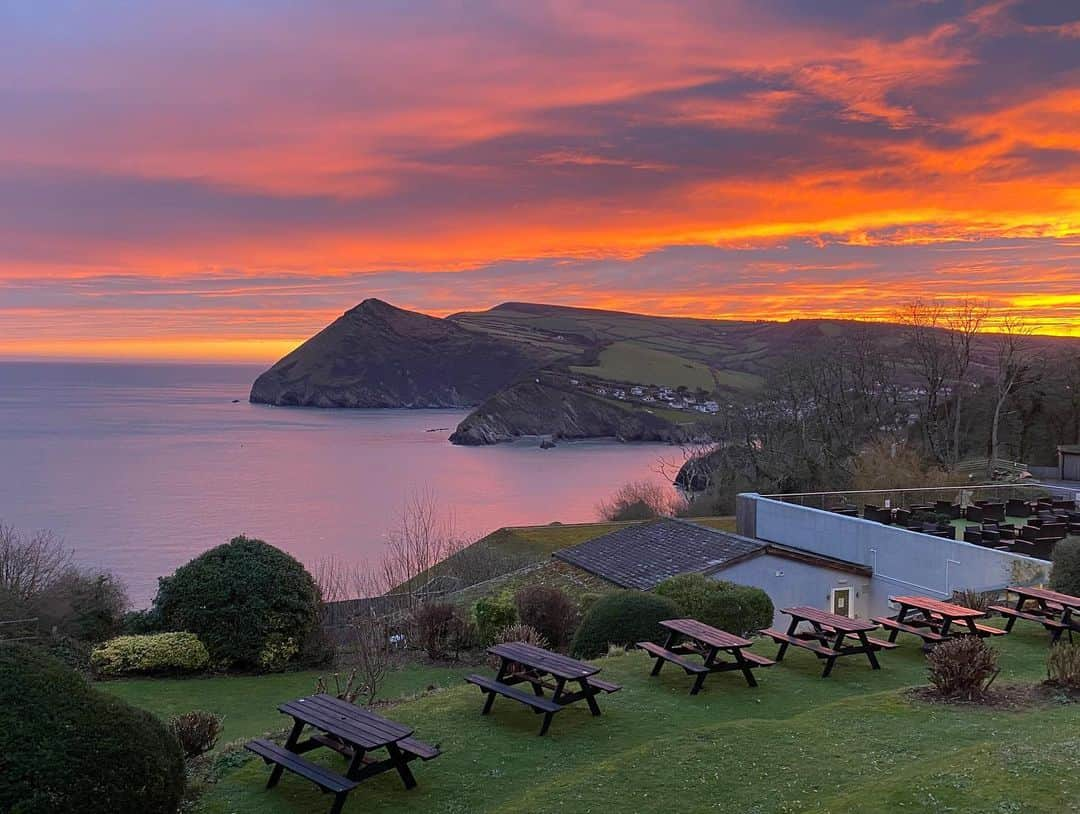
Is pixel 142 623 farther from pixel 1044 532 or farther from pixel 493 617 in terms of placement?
pixel 1044 532

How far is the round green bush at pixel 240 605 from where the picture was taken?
17.7m

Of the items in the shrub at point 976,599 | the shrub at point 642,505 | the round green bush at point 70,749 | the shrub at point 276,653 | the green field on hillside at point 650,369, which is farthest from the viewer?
the green field on hillside at point 650,369

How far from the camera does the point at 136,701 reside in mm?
15328

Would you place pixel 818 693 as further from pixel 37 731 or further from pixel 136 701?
pixel 136 701

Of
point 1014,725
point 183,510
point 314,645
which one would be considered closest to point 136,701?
point 314,645

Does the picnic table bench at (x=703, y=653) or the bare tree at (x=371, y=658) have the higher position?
the picnic table bench at (x=703, y=653)

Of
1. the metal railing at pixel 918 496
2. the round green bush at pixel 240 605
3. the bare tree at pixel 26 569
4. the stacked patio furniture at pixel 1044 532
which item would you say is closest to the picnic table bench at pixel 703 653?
the round green bush at pixel 240 605

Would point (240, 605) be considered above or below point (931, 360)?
below

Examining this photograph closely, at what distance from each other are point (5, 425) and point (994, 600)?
487ft

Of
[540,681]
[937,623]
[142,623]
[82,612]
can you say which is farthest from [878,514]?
[82,612]

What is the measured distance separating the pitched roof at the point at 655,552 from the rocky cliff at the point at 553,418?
3931 inches

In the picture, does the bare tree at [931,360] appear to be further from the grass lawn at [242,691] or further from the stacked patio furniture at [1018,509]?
the grass lawn at [242,691]

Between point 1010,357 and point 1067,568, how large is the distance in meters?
37.3

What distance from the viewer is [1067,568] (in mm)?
14031
